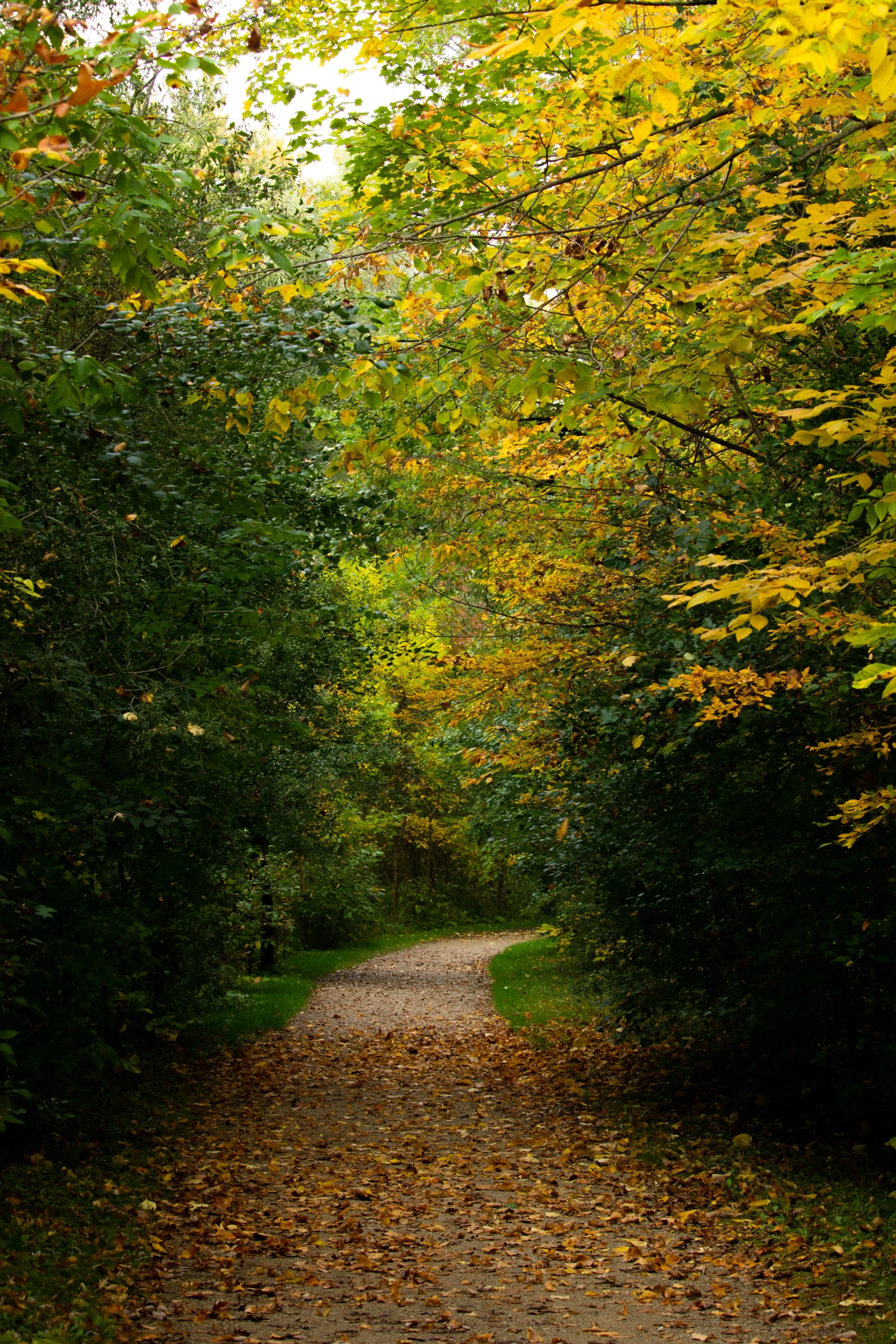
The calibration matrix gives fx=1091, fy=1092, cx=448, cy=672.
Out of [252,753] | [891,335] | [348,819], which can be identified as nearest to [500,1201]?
[252,753]

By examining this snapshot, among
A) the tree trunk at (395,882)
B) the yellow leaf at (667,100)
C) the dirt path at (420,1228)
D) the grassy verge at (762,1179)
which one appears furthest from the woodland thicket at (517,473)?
the tree trunk at (395,882)

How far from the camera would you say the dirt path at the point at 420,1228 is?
489 centimetres

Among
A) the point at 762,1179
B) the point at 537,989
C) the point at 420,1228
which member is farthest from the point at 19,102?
the point at 537,989

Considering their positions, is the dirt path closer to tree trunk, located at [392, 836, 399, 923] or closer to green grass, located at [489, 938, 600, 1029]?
green grass, located at [489, 938, 600, 1029]

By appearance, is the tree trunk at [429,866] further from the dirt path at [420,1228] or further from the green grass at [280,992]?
the dirt path at [420,1228]

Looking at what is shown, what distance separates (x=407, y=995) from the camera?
701 inches

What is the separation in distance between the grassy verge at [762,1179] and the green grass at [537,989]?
81 centimetres

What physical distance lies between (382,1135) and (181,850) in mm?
2778

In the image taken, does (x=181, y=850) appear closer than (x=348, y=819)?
Yes

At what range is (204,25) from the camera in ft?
14.1

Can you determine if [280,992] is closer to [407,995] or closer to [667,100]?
[407,995]

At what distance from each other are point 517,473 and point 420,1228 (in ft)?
19.9

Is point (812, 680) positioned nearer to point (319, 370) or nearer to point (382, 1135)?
point (319, 370)

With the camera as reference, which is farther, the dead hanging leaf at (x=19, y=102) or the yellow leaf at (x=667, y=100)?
the yellow leaf at (x=667, y=100)
